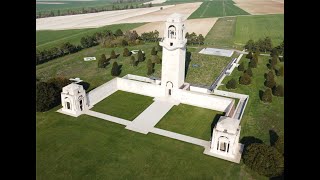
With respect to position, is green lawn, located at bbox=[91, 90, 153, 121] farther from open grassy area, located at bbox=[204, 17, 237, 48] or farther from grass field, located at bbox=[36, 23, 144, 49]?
grass field, located at bbox=[36, 23, 144, 49]

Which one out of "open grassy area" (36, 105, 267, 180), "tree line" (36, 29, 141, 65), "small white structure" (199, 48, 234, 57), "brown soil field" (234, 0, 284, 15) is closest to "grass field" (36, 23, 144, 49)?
"tree line" (36, 29, 141, 65)

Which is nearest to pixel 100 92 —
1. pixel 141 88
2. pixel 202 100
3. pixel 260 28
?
pixel 141 88

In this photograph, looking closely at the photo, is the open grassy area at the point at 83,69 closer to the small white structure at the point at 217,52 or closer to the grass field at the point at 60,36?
the small white structure at the point at 217,52

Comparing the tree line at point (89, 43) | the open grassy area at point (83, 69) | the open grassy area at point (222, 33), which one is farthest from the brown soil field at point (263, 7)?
the tree line at point (89, 43)

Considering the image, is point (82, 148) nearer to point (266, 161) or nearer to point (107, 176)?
point (107, 176)

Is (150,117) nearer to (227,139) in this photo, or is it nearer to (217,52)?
(227,139)

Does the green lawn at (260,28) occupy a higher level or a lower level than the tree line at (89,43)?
higher
